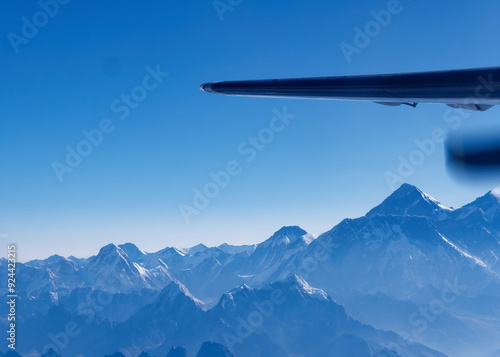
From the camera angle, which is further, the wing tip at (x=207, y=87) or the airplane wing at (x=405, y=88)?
the wing tip at (x=207, y=87)

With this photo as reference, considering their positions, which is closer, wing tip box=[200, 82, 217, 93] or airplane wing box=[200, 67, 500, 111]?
airplane wing box=[200, 67, 500, 111]

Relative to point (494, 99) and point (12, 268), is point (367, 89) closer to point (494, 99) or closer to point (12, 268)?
point (494, 99)

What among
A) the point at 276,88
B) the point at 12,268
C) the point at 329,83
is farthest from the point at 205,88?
the point at 12,268

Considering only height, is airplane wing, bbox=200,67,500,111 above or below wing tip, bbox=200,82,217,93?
below

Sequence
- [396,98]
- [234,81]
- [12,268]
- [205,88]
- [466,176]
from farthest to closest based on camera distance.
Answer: [12,268]
[205,88]
[234,81]
[396,98]
[466,176]

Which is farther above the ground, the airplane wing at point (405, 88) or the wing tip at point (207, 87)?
the wing tip at point (207, 87)

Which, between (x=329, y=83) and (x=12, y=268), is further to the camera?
(x=12, y=268)

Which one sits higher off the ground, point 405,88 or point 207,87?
point 207,87

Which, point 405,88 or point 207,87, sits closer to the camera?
point 405,88
